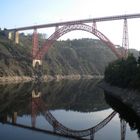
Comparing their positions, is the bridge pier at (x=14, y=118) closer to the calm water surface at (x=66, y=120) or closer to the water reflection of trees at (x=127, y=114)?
the calm water surface at (x=66, y=120)

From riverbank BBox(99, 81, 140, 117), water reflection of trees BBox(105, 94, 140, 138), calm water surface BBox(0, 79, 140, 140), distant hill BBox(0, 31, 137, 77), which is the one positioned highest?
distant hill BBox(0, 31, 137, 77)

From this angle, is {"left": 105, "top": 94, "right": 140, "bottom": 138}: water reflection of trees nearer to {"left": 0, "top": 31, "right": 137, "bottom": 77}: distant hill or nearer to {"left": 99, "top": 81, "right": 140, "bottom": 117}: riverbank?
{"left": 99, "top": 81, "right": 140, "bottom": 117}: riverbank

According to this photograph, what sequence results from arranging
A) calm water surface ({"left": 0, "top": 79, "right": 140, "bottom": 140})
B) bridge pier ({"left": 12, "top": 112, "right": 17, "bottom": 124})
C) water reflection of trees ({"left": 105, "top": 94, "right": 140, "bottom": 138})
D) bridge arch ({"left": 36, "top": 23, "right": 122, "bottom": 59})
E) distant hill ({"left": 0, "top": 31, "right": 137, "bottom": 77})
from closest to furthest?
calm water surface ({"left": 0, "top": 79, "right": 140, "bottom": 140})
water reflection of trees ({"left": 105, "top": 94, "right": 140, "bottom": 138})
bridge pier ({"left": 12, "top": 112, "right": 17, "bottom": 124})
bridge arch ({"left": 36, "top": 23, "right": 122, "bottom": 59})
distant hill ({"left": 0, "top": 31, "right": 137, "bottom": 77})

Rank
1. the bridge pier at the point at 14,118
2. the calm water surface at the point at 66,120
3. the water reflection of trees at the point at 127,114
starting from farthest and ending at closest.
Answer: the bridge pier at the point at 14,118
the water reflection of trees at the point at 127,114
the calm water surface at the point at 66,120

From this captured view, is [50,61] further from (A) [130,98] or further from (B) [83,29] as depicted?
(A) [130,98]

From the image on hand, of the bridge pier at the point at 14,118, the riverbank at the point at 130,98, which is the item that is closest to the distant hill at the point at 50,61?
the riverbank at the point at 130,98

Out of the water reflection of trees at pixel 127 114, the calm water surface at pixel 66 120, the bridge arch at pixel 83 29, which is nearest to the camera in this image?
the calm water surface at pixel 66 120

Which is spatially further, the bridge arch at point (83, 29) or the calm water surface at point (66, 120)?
the bridge arch at point (83, 29)

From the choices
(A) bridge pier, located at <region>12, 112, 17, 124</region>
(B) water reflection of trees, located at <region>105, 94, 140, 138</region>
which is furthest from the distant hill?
(A) bridge pier, located at <region>12, 112, 17, 124</region>

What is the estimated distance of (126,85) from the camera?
5681cm

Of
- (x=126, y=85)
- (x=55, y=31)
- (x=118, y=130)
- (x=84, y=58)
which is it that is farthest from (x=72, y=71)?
(x=118, y=130)

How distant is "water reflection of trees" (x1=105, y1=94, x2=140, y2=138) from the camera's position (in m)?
35.7

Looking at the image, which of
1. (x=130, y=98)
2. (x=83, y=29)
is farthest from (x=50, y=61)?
(x=130, y=98)

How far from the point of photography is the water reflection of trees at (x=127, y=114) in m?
35.7
